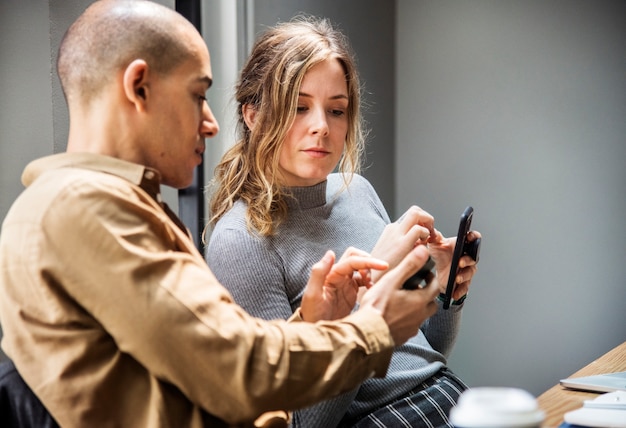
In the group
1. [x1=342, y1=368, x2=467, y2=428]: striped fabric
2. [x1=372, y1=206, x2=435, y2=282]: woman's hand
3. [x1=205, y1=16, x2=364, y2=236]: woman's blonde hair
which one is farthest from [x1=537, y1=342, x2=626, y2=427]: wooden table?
[x1=205, y1=16, x2=364, y2=236]: woman's blonde hair

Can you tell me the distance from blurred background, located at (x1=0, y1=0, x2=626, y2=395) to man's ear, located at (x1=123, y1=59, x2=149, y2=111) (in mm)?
1843

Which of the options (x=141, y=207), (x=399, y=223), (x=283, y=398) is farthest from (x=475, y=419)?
(x=399, y=223)

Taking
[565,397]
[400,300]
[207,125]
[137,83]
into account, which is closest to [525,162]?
[565,397]

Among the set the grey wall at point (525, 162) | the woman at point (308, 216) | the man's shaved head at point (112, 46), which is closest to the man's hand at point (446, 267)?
the woman at point (308, 216)

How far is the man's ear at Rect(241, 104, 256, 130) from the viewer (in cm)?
188

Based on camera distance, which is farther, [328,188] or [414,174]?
[414,174]

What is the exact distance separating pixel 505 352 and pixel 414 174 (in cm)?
82

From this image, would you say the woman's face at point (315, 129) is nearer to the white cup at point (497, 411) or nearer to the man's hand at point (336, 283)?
the man's hand at point (336, 283)

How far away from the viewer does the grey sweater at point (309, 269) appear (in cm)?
161

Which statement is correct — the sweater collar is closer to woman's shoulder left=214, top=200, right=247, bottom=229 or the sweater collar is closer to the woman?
the woman

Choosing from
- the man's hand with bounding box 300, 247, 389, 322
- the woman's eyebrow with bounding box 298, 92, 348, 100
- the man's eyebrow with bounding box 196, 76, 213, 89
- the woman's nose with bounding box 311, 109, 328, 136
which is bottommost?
the man's hand with bounding box 300, 247, 389, 322

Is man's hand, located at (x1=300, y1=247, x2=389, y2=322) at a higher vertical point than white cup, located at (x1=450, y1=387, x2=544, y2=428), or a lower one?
lower

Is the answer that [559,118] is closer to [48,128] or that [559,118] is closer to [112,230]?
[48,128]

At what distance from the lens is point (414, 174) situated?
11.2 feet
